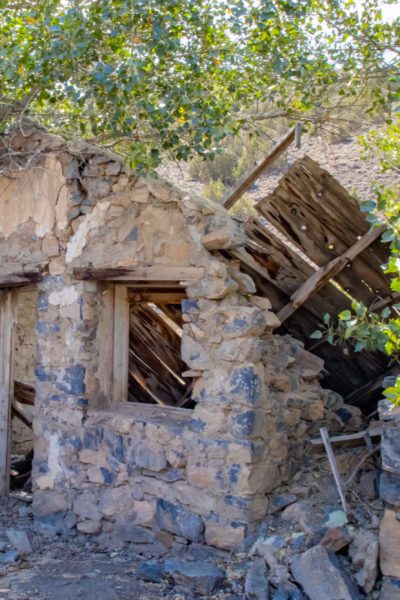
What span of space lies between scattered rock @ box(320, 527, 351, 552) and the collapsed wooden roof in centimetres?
145

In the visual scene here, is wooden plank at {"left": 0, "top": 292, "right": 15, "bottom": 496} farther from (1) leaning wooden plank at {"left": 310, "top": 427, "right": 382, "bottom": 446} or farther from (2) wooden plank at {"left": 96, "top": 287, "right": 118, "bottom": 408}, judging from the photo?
(1) leaning wooden plank at {"left": 310, "top": 427, "right": 382, "bottom": 446}

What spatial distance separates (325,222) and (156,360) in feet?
8.75

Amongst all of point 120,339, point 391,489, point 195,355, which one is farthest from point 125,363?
point 391,489

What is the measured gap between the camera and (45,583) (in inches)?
170

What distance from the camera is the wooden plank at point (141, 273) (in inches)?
185

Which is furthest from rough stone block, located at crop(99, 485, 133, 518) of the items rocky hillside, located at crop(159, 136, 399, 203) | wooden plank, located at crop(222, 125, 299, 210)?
rocky hillside, located at crop(159, 136, 399, 203)

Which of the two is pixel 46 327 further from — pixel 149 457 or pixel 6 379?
pixel 149 457

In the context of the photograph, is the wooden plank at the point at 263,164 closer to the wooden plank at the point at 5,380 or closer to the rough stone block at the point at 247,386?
the rough stone block at the point at 247,386

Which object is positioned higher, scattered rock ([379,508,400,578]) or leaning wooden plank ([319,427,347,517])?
leaning wooden plank ([319,427,347,517])

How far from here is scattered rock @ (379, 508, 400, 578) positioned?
340cm

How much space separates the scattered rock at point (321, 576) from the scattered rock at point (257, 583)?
0.18 m

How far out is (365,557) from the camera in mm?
3602

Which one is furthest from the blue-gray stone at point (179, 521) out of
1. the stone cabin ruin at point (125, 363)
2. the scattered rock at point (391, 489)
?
the scattered rock at point (391, 489)

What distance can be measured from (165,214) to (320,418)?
6.16 feet
